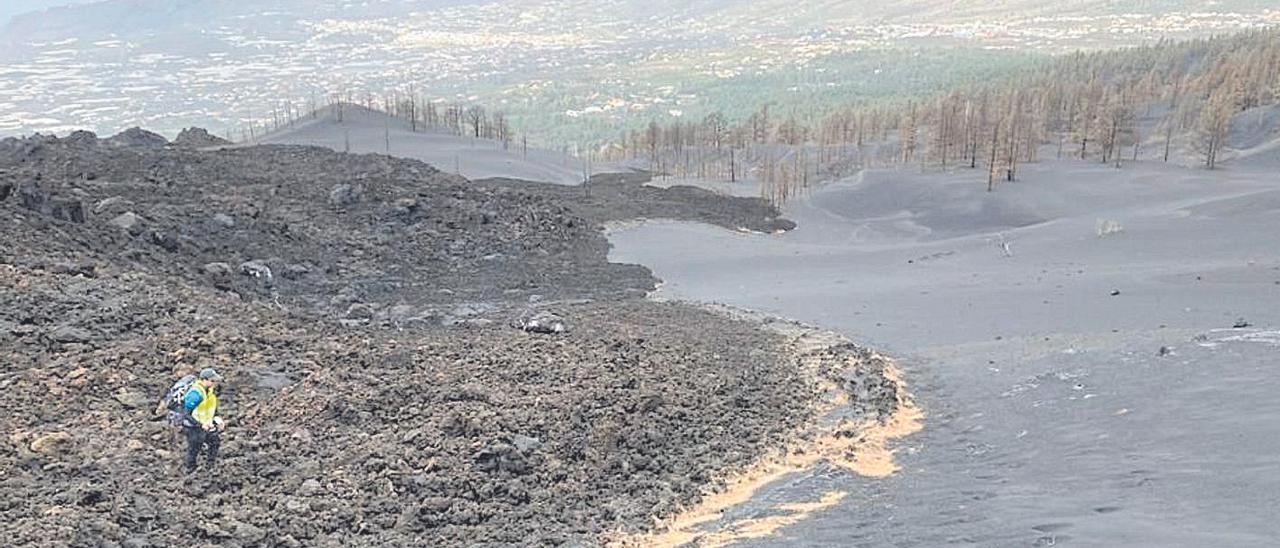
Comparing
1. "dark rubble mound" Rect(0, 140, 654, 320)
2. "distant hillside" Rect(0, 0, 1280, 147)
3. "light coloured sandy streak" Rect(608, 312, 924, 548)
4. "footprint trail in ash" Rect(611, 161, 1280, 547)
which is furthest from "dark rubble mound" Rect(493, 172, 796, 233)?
"distant hillside" Rect(0, 0, 1280, 147)

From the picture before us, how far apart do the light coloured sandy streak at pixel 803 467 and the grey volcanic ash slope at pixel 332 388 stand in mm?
357

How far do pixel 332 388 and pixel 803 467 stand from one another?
674 centimetres

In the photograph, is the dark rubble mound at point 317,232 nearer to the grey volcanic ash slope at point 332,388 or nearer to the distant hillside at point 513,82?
the grey volcanic ash slope at point 332,388

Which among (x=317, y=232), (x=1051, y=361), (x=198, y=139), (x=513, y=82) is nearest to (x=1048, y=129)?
(x=198, y=139)

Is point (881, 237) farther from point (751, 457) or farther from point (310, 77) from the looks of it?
point (310, 77)

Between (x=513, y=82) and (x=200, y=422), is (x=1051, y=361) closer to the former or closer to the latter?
(x=200, y=422)

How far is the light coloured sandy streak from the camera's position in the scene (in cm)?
1049

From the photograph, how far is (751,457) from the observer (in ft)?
43.1

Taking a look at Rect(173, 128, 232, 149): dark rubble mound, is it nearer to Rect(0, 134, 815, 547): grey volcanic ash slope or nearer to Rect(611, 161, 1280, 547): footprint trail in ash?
Rect(0, 134, 815, 547): grey volcanic ash slope

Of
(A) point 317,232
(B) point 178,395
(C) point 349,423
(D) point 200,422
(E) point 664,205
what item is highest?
(B) point 178,395

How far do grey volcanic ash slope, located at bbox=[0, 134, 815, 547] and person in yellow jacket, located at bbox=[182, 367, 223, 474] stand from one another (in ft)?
0.92

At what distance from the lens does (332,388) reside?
563 inches

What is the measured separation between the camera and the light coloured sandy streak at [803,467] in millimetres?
10492

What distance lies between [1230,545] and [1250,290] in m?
16.0
